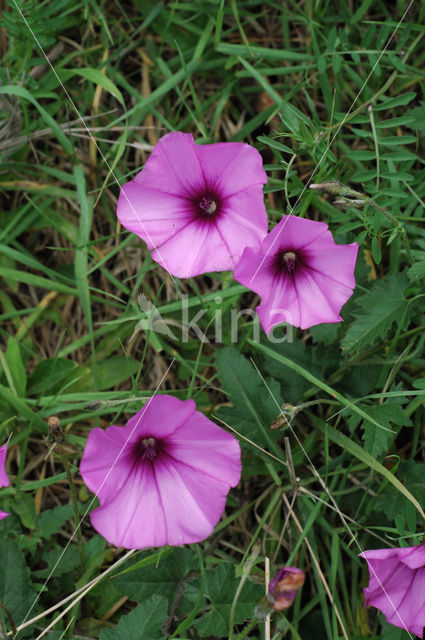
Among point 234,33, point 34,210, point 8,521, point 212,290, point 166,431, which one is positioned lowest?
point 8,521

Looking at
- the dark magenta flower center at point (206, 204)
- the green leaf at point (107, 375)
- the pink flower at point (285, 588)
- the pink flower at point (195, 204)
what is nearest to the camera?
the pink flower at point (285, 588)

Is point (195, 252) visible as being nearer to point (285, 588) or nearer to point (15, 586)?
point (285, 588)

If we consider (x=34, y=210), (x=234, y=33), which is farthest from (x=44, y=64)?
(x=234, y=33)

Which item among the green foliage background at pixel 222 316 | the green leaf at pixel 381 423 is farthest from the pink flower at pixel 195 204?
the green leaf at pixel 381 423

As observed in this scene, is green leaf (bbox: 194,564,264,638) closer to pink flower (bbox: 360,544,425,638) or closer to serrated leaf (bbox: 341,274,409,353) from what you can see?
pink flower (bbox: 360,544,425,638)

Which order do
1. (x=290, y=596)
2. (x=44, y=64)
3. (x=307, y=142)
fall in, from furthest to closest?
(x=44, y=64)
(x=307, y=142)
(x=290, y=596)

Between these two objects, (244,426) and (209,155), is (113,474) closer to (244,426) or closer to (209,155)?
(244,426)

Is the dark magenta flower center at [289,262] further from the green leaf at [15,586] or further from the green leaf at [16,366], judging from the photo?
the green leaf at [15,586]
